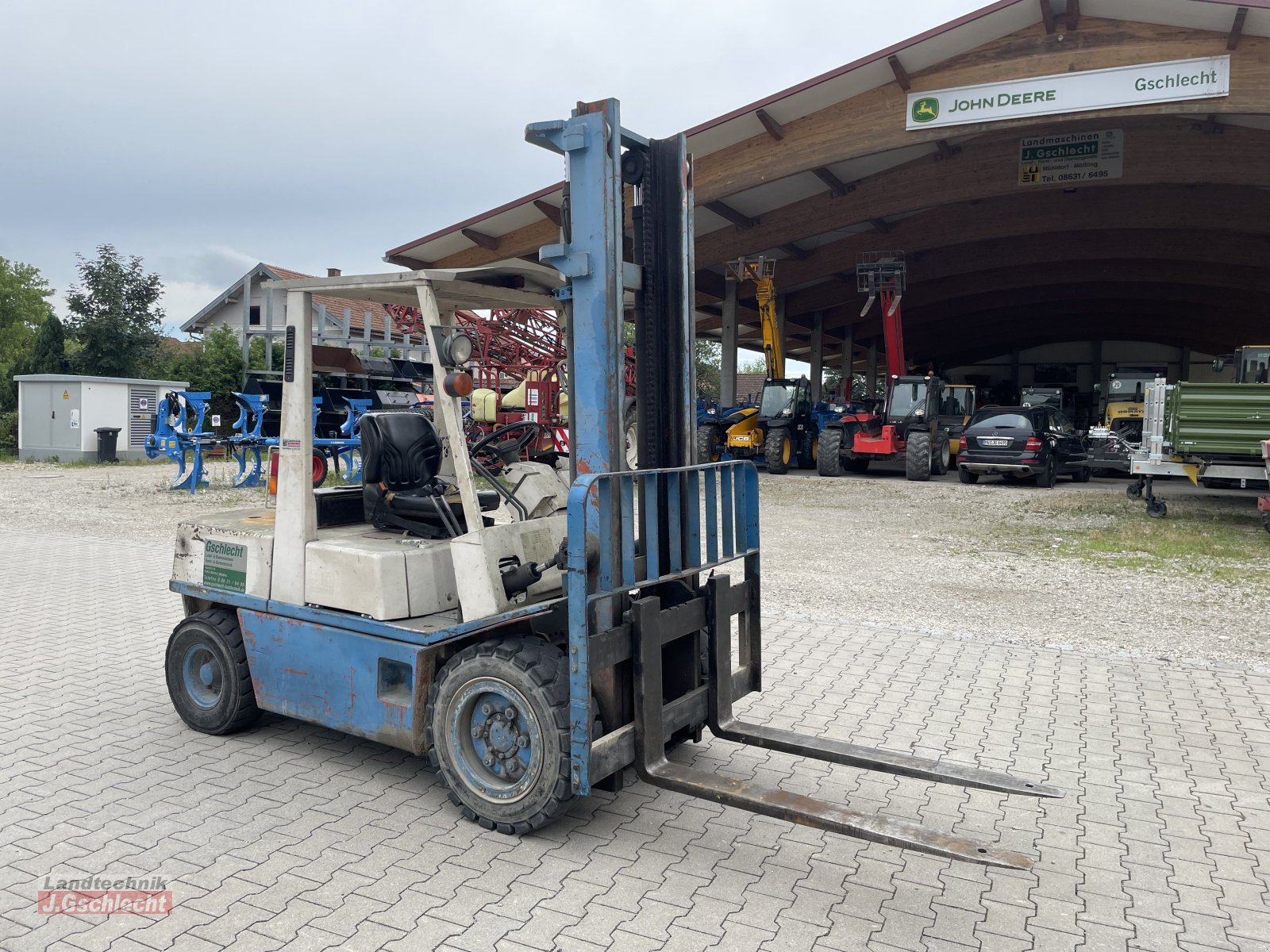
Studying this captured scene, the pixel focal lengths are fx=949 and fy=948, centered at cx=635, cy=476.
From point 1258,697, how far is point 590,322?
194 inches

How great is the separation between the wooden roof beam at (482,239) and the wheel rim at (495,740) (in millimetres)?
17259

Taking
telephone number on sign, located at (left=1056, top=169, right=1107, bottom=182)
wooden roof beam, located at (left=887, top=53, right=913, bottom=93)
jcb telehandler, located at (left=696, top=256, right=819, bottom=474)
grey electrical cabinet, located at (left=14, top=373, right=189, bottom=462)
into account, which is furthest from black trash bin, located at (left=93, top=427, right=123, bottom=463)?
telephone number on sign, located at (left=1056, top=169, right=1107, bottom=182)

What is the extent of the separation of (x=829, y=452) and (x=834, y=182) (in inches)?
232

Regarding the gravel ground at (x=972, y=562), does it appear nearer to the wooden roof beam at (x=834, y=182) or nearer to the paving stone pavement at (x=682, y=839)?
the paving stone pavement at (x=682, y=839)

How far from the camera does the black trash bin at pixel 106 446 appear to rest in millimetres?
25500

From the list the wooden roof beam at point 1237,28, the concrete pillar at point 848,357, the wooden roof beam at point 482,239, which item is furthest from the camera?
the concrete pillar at point 848,357

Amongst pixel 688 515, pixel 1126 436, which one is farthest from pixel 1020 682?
pixel 1126 436

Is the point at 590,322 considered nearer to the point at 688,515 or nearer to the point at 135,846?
the point at 688,515

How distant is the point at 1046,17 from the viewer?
1429 centimetres

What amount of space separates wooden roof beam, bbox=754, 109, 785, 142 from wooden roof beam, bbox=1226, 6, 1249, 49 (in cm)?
678

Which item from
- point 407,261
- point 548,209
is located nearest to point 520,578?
point 548,209

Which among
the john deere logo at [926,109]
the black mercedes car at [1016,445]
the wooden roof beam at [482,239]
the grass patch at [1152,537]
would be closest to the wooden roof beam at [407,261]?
the wooden roof beam at [482,239]

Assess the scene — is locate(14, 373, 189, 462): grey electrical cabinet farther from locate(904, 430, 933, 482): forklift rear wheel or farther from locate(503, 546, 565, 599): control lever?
locate(503, 546, 565, 599): control lever

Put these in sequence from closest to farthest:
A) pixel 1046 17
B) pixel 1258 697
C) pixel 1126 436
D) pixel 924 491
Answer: pixel 1258 697
pixel 1046 17
pixel 924 491
pixel 1126 436
